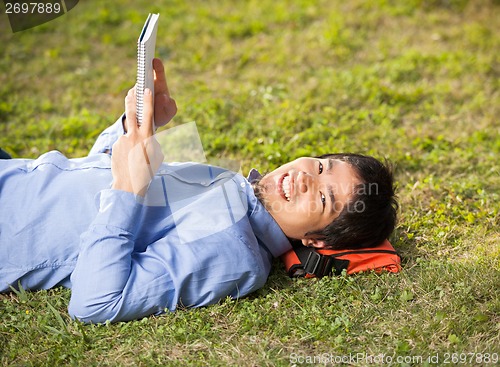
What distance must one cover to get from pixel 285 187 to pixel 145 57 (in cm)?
92

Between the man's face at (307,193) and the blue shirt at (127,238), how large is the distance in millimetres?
72

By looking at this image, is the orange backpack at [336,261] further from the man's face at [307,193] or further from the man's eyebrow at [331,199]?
the man's eyebrow at [331,199]

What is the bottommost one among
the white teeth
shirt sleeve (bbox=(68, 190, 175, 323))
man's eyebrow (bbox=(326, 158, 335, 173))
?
shirt sleeve (bbox=(68, 190, 175, 323))

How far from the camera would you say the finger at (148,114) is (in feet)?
8.91

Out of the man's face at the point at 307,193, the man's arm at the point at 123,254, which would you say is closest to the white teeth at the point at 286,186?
the man's face at the point at 307,193

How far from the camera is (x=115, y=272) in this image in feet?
8.44

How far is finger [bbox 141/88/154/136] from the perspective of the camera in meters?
2.71

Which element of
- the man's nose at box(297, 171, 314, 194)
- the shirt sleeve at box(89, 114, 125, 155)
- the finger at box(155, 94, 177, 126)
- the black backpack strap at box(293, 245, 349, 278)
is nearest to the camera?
the man's nose at box(297, 171, 314, 194)

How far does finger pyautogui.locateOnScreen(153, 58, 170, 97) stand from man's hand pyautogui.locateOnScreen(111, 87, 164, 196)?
13.7 inches

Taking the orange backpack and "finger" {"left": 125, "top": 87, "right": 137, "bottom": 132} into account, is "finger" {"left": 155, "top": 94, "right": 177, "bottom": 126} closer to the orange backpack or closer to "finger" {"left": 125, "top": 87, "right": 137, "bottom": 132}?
"finger" {"left": 125, "top": 87, "right": 137, "bottom": 132}

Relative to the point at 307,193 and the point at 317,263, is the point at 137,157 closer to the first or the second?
the point at 307,193

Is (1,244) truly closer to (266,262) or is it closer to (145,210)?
(145,210)

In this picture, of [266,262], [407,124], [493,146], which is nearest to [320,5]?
[407,124]

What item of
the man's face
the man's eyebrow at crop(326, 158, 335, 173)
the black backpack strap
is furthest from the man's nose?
the black backpack strap
